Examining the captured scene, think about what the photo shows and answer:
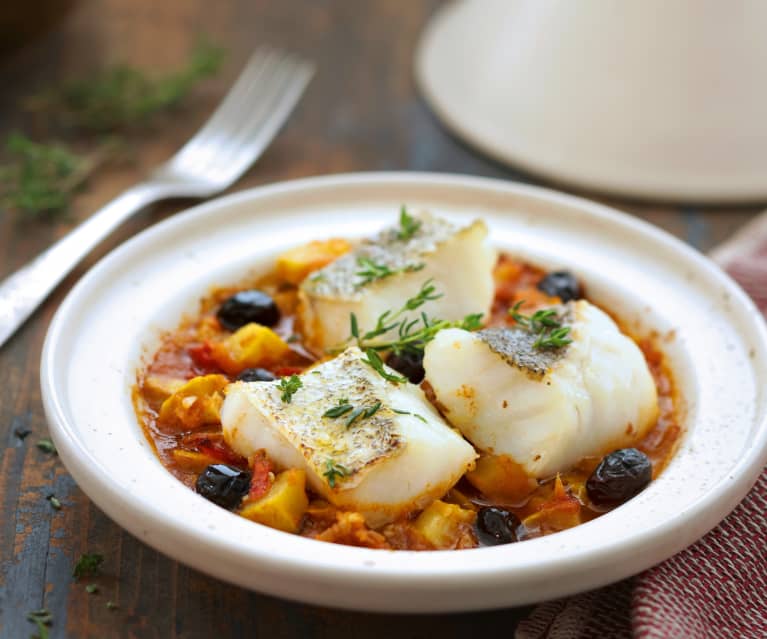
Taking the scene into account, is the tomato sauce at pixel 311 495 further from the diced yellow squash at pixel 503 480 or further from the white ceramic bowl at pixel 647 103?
the white ceramic bowl at pixel 647 103

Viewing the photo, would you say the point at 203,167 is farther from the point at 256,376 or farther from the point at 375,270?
the point at 256,376

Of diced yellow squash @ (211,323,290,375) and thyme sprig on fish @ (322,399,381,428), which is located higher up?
thyme sprig on fish @ (322,399,381,428)

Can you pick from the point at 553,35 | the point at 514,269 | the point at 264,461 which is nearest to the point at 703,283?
the point at 514,269

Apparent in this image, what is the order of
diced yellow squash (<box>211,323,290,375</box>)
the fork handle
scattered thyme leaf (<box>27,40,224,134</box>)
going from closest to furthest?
diced yellow squash (<box>211,323,290,375</box>), the fork handle, scattered thyme leaf (<box>27,40,224,134</box>)

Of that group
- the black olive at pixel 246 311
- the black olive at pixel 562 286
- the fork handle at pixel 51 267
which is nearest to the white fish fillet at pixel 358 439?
Answer: the black olive at pixel 246 311

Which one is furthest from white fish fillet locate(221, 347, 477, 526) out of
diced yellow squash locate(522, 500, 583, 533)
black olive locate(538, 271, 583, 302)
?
black olive locate(538, 271, 583, 302)

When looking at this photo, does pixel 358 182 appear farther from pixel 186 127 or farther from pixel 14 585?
pixel 14 585

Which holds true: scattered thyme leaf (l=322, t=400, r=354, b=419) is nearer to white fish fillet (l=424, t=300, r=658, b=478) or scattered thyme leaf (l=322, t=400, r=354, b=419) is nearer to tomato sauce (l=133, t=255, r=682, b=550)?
tomato sauce (l=133, t=255, r=682, b=550)
